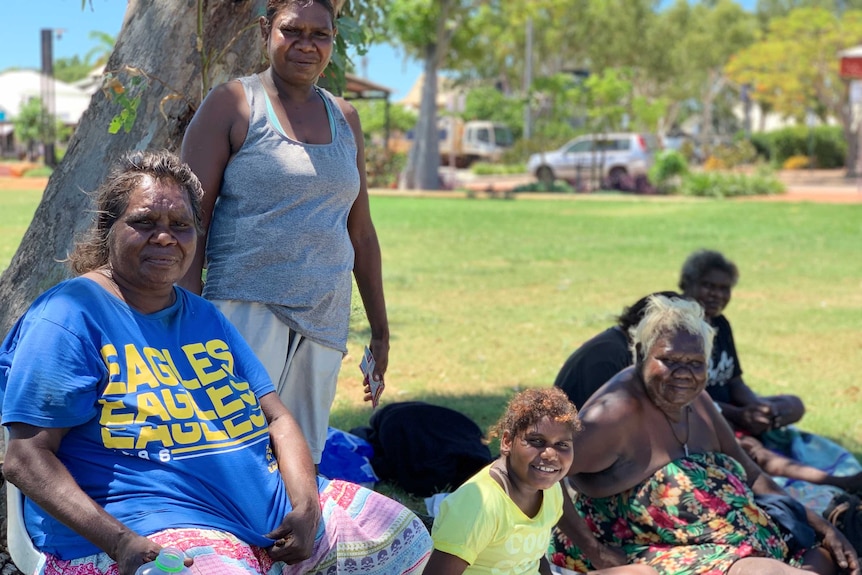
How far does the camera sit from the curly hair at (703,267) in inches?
213

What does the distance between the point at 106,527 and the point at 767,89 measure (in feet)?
143

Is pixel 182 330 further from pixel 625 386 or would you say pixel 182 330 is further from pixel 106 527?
pixel 625 386

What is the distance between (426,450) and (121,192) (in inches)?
99.4

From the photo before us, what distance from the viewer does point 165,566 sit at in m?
2.17

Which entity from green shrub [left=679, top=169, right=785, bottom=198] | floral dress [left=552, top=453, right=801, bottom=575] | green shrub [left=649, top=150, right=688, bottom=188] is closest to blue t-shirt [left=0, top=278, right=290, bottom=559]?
floral dress [left=552, top=453, right=801, bottom=575]

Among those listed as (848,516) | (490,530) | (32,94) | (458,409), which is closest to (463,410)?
(458,409)

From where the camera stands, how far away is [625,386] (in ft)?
12.1

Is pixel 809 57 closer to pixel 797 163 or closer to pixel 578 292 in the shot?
pixel 797 163

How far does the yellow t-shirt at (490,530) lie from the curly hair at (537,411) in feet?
0.59

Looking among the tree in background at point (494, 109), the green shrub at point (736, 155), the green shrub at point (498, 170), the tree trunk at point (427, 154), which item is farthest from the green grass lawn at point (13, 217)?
the tree in background at point (494, 109)

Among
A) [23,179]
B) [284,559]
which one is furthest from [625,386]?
[23,179]

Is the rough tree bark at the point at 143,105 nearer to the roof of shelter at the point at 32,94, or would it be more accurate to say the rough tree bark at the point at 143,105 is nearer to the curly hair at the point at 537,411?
the curly hair at the point at 537,411

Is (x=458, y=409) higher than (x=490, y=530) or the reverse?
the reverse

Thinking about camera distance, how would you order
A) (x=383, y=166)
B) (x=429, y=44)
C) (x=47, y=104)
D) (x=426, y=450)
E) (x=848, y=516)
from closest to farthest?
(x=848, y=516) → (x=426, y=450) → (x=429, y=44) → (x=383, y=166) → (x=47, y=104)
